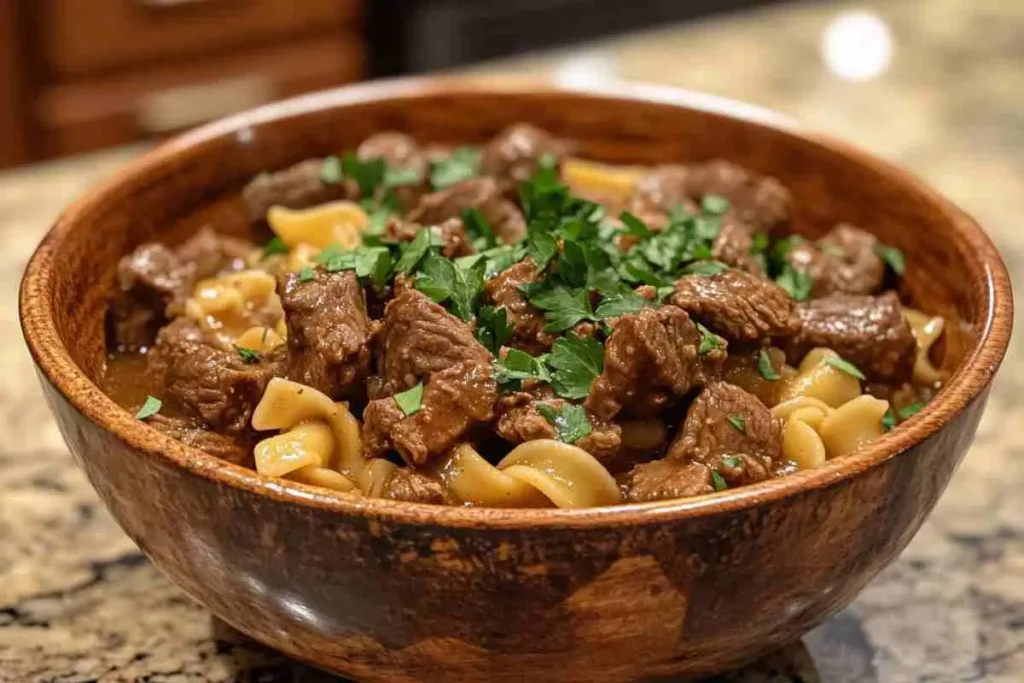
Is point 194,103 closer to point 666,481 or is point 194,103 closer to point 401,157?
point 401,157

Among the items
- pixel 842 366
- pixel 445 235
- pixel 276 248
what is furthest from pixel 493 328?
pixel 276 248

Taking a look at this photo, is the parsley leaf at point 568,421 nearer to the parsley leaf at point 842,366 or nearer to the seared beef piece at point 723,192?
the parsley leaf at point 842,366

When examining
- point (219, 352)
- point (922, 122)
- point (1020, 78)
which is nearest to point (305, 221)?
point (219, 352)

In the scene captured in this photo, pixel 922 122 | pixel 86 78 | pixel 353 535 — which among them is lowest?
pixel 86 78

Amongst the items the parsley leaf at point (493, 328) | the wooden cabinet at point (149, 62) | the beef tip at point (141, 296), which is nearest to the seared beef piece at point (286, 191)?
the beef tip at point (141, 296)

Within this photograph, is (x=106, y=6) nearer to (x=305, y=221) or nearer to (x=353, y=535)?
(x=305, y=221)

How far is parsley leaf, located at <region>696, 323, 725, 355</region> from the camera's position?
2105 mm

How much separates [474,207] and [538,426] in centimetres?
79

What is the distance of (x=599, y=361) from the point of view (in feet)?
6.73

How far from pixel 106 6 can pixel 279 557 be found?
4.41 meters

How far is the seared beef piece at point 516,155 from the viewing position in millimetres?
2822

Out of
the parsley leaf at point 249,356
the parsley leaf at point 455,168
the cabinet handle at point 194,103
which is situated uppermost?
the parsley leaf at point 455,168

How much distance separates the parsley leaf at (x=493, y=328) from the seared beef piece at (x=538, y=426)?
0.14 meters

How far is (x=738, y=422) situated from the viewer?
1998 millimetres
